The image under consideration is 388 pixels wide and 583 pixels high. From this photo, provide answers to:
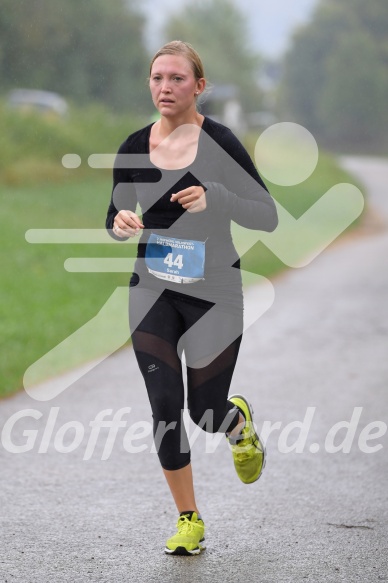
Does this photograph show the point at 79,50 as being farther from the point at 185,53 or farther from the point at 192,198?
the point at 192,198

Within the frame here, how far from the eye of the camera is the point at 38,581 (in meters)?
4.41

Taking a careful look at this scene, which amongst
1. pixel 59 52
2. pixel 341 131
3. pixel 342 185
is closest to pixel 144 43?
pixel 59 52

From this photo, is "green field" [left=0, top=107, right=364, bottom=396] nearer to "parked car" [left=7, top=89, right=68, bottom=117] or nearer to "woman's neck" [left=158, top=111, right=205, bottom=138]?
"woman's neck" [left=158, top=111, right=205, bottom=138]

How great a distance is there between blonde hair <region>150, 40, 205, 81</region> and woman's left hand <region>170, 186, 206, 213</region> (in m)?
0.54

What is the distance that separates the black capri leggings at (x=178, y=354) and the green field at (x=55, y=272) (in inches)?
152

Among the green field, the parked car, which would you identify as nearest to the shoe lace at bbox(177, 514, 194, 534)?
the green field

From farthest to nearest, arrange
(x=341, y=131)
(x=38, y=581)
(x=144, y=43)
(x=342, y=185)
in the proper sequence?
(x=341, y=131), (x=144, y=43), (x=342, y=185), (x=38, y=581)

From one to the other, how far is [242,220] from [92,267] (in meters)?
12.8

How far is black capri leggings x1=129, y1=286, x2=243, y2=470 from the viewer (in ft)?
16.0

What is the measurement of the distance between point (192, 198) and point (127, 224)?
273 millimetres

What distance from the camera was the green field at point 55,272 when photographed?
10805mm

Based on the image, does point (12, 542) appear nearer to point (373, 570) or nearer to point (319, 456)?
point (373, 570)

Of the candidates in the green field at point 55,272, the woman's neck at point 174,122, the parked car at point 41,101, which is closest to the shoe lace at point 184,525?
the woman's neck at point 174,122

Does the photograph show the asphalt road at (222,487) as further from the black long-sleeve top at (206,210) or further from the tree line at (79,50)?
the tree line at (79,50)
